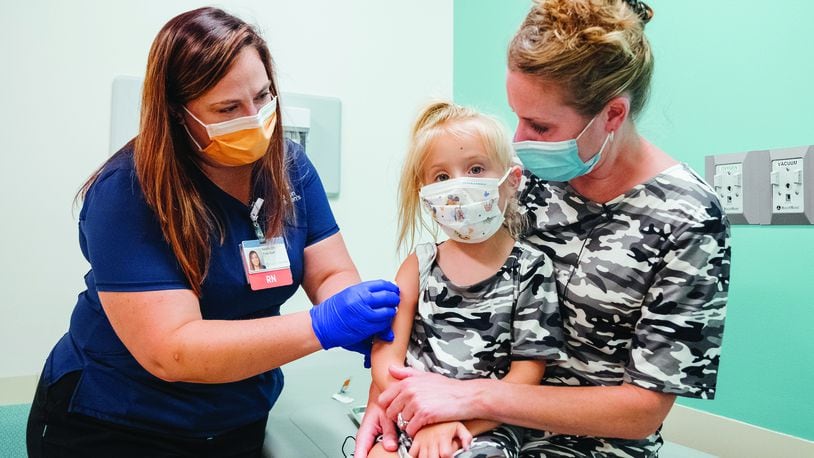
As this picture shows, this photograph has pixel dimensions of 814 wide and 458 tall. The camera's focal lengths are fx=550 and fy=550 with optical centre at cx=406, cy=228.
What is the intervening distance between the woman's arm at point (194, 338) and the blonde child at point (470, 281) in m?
0.14

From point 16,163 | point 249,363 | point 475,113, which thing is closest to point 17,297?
point 16,163

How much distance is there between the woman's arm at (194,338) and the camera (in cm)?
112

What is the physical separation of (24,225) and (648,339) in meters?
2.12

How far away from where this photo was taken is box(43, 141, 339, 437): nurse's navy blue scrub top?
1147mm

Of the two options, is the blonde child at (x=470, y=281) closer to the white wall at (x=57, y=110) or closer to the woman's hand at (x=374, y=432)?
the woman's hand at (x=374, y=432)

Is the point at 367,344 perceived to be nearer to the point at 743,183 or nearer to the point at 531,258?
the point at 531,258

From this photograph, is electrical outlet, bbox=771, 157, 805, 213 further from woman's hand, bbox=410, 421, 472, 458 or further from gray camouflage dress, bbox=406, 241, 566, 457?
woman's hand, bbox=410, 421, 472, 458

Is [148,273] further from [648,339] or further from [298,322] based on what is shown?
[648,339]

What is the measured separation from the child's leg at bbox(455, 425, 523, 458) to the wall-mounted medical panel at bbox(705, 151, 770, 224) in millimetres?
908

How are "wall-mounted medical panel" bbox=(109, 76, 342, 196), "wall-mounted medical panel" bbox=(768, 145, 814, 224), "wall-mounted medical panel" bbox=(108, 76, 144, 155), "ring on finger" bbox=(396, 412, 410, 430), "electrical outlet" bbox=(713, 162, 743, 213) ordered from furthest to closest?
"wall-mounted medical panel" bbox=(109, 76, 342, 196) < "wall-mounted medical panel" bbox=(108, 76, 144, 155) < "electrical outlet" bbox=(713, 162, 743, 213) < "wall-mounted medical panel" bbox=(768, 145, 814, 224) < "ring on finger" bbox=(396, 412, 410, 430)

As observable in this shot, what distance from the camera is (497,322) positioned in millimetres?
1162

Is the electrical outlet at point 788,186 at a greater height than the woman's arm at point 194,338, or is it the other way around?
the electrical outlet at point 788,186

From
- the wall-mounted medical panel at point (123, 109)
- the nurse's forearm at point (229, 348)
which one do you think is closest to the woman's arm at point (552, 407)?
the nurse's forearm at point (229, 348)

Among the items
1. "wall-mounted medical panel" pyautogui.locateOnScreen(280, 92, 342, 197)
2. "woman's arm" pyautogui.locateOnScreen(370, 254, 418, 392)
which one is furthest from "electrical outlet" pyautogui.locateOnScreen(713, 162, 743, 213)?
"wall-mounted medical panel" pyautogui.locateOnScreen(280, 92, 342, 197)
